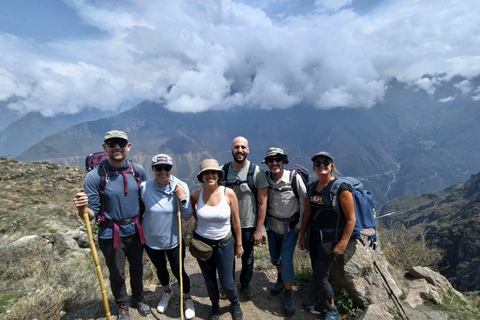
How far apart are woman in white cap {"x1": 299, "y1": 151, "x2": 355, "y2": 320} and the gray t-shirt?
812 mm

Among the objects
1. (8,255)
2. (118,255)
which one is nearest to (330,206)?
(118,255)

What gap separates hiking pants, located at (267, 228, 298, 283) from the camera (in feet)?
14.2

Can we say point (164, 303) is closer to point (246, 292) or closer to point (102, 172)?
point (246, 292)

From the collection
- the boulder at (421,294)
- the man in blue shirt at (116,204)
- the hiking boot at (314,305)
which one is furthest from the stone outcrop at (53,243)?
the boulder at (421,294)

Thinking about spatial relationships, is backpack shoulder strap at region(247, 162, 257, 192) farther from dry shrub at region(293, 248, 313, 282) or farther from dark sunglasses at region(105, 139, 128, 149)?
dry shrub at region(293, 248, 313, 282)

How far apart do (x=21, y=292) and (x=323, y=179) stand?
559 centimetres

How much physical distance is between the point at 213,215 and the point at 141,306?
2.21 metres

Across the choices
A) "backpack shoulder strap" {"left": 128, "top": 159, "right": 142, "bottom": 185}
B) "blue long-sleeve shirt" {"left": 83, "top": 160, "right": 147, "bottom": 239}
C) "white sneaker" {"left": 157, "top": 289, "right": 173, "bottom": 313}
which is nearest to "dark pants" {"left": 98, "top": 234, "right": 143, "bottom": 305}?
"blue long-sleeve shirt" {"left": 83, "top": 160, "right": 147, "bottom": 239}

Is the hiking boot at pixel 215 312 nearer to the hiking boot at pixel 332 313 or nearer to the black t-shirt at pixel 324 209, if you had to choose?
the hiking boot at pixel 332 313

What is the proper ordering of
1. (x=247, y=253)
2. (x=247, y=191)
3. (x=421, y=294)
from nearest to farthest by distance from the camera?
(x=247, y=191) → (x=247, y=253) → (x=421, y=294)

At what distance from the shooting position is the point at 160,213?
3.76m

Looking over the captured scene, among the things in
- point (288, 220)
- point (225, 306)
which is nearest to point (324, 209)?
point (288, 220)

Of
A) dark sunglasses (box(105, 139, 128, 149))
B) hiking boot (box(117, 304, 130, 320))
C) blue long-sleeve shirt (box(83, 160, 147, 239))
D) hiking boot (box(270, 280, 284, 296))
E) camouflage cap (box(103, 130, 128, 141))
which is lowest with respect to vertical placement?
hiking boot (box(270, 280, 284, 296))

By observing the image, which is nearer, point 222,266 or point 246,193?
point 222,266
